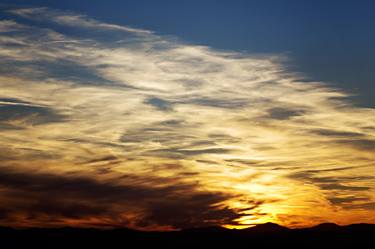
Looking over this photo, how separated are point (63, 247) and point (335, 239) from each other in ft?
293

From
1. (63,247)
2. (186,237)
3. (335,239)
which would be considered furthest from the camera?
(186,237)

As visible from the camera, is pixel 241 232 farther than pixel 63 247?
Yes

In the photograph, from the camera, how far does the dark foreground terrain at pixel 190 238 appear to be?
17075 centimetres

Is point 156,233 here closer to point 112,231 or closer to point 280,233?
point 112,231

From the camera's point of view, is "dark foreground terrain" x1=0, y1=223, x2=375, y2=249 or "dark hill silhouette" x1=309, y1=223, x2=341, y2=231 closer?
"dark foreground terrain" x1=0, y1=223, x2=375, y2=249

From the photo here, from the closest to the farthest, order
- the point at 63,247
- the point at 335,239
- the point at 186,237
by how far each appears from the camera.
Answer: the point at 63,247 → the point at 335,239 → the point at 186,237

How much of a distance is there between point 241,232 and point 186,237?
68.2 ft

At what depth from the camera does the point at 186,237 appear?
627 feet

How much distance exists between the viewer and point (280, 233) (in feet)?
638

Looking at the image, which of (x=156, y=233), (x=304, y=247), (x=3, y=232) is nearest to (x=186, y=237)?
(x=156, y=233)

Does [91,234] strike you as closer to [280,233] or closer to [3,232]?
[3,232]

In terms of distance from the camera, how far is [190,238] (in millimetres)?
191500

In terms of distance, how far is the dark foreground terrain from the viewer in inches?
6722

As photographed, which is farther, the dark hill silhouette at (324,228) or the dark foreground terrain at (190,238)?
the dark hill silhouette at (324,228)
